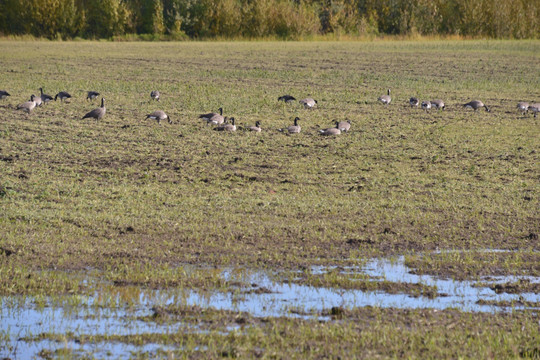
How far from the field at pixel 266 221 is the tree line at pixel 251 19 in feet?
121

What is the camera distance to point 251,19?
193ft

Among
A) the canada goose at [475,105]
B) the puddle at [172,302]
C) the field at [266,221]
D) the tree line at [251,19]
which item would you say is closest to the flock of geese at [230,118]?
the canada goose at [475,105]

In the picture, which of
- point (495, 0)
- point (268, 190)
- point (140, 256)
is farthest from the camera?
point (495, 0)

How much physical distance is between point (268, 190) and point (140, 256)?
3.73 m

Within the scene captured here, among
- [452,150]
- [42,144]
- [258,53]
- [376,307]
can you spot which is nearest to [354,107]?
[452,150]

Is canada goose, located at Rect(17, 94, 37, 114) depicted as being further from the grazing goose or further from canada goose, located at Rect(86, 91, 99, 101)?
the grazing goose

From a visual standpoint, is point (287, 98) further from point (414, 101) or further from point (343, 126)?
point (343, 126)

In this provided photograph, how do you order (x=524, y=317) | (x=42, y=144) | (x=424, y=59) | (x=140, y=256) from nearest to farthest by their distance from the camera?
(x=524, y=317) < (x=140, y=256) < (x=42, y=144) < (x=424, y=59)

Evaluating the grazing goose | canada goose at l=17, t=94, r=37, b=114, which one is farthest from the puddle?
the grazing goose

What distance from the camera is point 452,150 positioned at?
15203 mm

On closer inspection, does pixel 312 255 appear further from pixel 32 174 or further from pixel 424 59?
pixel 424 59

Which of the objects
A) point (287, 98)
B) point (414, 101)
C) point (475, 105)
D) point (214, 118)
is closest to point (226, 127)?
point (214, 118)

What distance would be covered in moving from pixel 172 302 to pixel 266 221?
3046 millimetres

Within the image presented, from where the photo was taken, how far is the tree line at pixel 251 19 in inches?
2302
